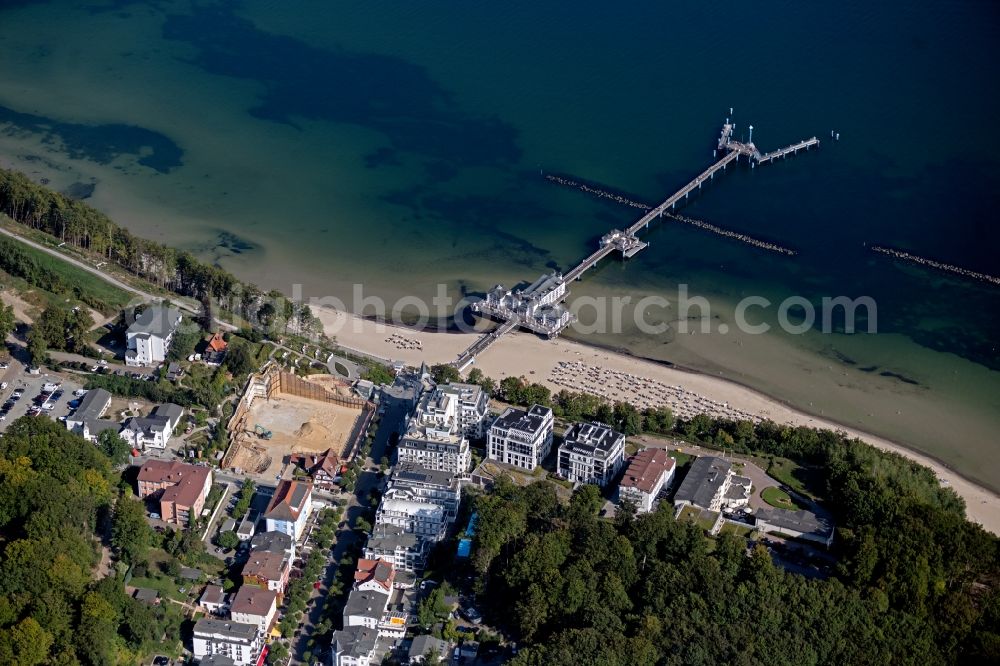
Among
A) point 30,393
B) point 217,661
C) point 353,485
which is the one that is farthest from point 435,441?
point 30,393

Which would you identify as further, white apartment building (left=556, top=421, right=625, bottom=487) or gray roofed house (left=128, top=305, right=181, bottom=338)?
gray roofed house (left=128, top=305, right=181, bottom=338)

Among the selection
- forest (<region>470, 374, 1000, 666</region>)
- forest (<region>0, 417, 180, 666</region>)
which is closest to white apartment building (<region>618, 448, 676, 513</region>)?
forest (<region>470, 374, 1000, 666</region>)

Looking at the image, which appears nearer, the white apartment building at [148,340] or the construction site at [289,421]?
the construction site at [289,421]

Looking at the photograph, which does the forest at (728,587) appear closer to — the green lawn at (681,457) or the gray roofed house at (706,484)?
the gray roofed house at (706,484)

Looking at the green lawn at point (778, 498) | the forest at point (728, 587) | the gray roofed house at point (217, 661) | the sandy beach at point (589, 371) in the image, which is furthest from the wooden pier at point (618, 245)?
the gray roofed house at point (217, 661)

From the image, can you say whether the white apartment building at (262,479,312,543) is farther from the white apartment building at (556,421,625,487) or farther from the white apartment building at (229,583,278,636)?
the white apartment building at (556,421,625,487)

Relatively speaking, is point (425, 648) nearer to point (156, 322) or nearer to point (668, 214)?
point (156, 322)

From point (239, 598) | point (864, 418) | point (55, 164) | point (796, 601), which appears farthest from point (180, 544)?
point (55, 164)
